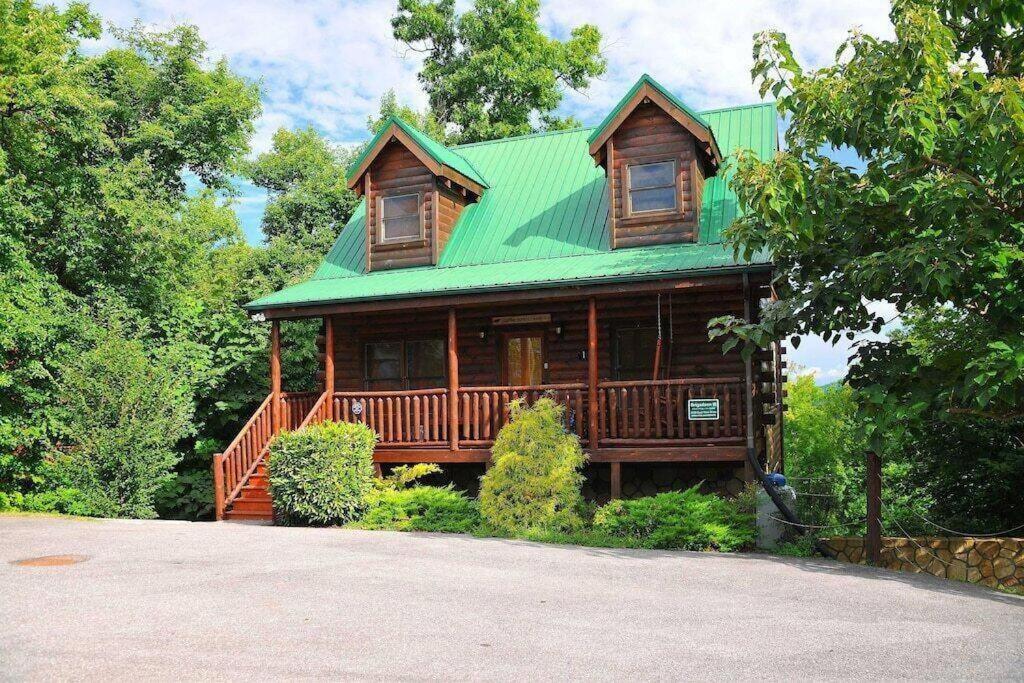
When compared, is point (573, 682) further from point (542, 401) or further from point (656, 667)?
point (542, 401)

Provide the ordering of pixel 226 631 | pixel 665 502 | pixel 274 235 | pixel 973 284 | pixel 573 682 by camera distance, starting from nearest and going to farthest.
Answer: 1. pixel 573 682
2. pixel 226 631
3. pixel 973 284
4. pixel 665 502
5. pixel 274 235

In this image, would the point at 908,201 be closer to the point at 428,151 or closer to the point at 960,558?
the point at 960,558

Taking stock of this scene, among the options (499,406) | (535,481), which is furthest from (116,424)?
(535,481)

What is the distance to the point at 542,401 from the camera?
14.5 meters

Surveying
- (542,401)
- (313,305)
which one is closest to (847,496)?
(542,401)

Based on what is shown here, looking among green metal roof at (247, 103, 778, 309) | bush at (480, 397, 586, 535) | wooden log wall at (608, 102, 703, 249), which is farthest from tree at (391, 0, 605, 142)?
bush at (480, 397, 586, 535)

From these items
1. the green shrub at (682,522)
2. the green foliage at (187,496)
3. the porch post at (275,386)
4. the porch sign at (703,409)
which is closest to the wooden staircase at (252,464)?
the porch post at (275,386)

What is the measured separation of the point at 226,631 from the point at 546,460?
7.18 metres

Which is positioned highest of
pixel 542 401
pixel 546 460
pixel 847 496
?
pixel 542 401

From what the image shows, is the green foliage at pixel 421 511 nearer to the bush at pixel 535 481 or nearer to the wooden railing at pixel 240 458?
the bush at pixel 535 481

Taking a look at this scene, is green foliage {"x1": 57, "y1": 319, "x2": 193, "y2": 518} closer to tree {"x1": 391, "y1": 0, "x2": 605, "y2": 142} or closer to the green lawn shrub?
the green lawn shrub

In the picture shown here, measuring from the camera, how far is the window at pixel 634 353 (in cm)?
1683

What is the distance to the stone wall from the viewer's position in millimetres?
10672

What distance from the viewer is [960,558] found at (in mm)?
11055
